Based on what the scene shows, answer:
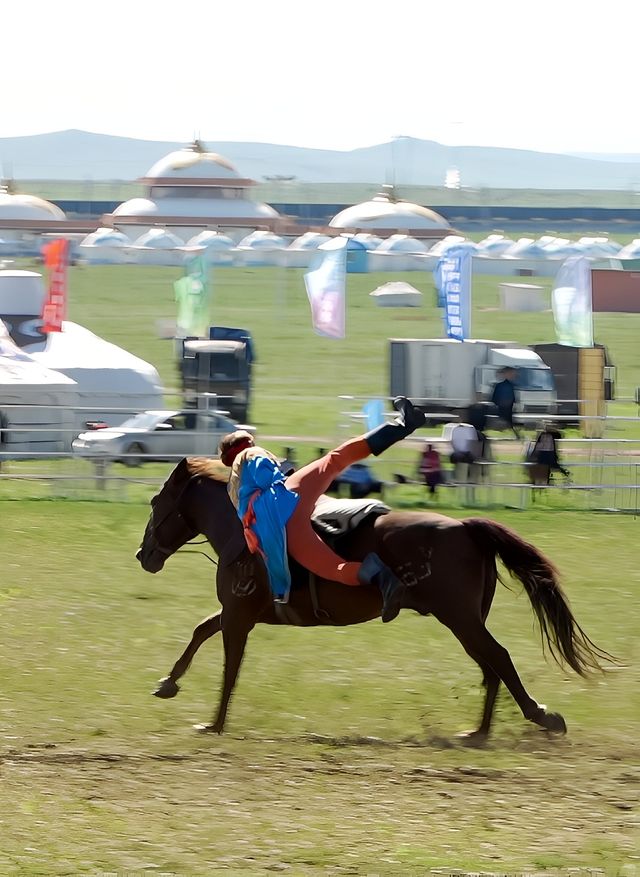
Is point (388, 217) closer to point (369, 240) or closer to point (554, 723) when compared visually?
point (369, 240)

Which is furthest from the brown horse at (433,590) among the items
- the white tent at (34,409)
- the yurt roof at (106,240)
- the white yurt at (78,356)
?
the yurt roof at (106,240)

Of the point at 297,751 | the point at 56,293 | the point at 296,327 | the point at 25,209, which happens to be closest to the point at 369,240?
the point at 25,209

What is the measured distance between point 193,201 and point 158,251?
1633 cm

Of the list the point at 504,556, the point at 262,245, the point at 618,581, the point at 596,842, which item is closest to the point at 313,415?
the point at 618,581

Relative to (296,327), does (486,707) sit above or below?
below

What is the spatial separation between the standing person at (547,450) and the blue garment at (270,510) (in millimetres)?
10317

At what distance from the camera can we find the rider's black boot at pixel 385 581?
21.8 feet

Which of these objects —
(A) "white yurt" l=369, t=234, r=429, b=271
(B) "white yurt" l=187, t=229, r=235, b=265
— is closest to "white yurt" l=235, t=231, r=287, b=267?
(B) "white yurt" l=187, t=229, r=235, b=265

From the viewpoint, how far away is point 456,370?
89.8ft

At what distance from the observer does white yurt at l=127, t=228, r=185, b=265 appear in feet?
265

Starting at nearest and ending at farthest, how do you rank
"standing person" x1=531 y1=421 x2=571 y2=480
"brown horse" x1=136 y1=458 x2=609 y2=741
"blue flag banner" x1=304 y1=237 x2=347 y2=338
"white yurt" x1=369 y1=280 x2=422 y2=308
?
"brown horse" x1=136 y1=458 x2=609 y2=741, "standing person" x1=531 y1=421 x2=571 y2=480, "blue flag banner" x1=304 y1=237 x2=347 y2=338, "white yurt" x1=369 y1=280 x2=422 y2=308

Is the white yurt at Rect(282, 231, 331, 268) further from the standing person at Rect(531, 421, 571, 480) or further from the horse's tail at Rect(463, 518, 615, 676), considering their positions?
the horse's tail at Rect(463, 518, 615, 676)

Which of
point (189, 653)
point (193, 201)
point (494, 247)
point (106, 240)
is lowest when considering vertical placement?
point (189, 653)

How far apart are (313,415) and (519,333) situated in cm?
2501
